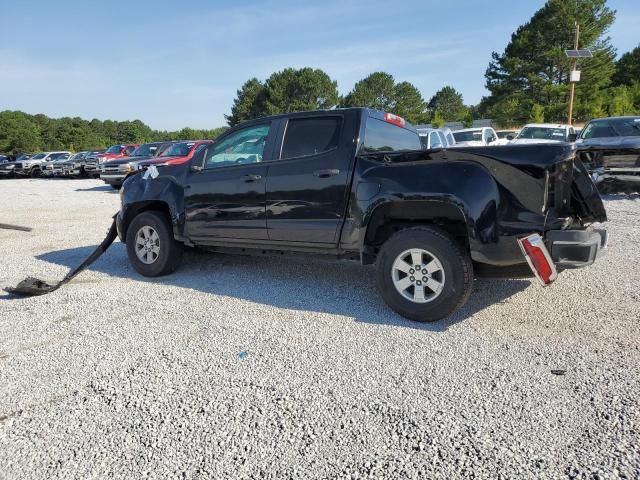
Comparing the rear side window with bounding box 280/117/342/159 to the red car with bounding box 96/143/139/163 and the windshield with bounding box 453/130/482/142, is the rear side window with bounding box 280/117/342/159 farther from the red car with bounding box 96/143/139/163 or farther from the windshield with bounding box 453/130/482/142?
the red car with bounding box 96/143/139/163

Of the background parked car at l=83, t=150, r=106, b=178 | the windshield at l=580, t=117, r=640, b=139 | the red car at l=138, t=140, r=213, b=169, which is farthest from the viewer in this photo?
the background parked car at l=83, t=150, r=106, b=178

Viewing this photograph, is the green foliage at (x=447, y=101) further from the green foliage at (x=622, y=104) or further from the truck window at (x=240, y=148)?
the truck window at (x=240, y=148)

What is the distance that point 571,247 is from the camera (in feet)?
11.5

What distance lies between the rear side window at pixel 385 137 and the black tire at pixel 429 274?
3.38ft

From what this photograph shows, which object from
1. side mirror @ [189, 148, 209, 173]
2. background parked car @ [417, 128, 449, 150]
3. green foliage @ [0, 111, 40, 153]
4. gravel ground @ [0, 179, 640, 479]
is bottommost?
gravel ground @ [0, 179, 640, 479]

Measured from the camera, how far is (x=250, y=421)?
268cm

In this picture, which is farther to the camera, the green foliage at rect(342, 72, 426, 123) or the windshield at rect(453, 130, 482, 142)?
the green foliage at rect(342, 72, 426, 123)

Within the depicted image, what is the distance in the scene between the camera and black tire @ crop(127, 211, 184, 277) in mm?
5648

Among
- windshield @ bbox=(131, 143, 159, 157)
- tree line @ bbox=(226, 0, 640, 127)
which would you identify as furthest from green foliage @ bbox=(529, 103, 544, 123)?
windshield @ bbox=(131, 143, 159, 157)

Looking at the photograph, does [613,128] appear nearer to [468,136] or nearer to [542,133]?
[542,133]

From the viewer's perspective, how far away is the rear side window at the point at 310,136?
15.3ft

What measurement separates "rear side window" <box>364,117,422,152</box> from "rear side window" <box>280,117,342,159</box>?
29 cm

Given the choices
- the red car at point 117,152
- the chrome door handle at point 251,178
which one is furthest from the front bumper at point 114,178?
the chrome door handle at point 251,178

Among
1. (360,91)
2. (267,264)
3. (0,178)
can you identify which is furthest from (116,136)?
(267,264)
